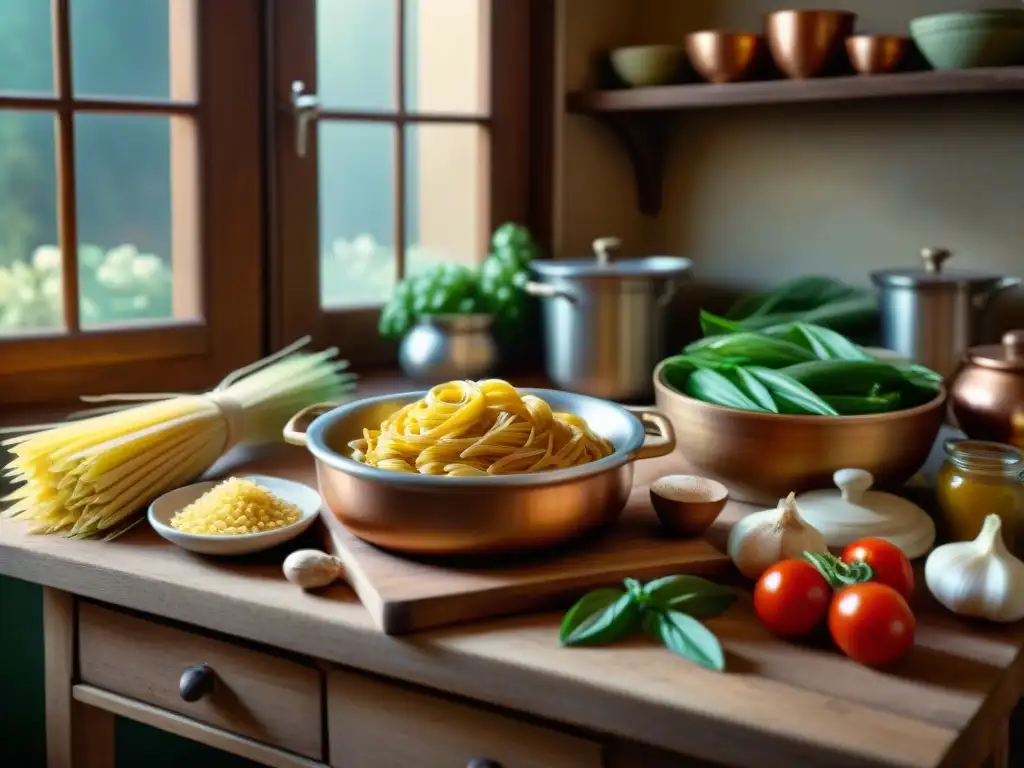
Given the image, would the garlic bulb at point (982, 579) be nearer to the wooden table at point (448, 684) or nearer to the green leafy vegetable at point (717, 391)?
the wooden table at point (448, 684)

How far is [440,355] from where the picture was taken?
6.27 ft

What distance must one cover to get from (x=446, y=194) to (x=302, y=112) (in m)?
0.39

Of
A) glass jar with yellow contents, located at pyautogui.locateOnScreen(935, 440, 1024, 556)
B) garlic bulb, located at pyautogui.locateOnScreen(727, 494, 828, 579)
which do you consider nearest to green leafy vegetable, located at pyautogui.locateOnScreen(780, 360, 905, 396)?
glass jar with yellow contents, located at pyautogui.locateOnScreen(935, 440, 1024, 556)

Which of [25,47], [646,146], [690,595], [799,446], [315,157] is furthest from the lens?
[646,146]

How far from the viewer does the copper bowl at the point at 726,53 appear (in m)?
1.97

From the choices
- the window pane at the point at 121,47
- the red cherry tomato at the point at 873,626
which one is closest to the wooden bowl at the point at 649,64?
the window pane at the point at 121,47

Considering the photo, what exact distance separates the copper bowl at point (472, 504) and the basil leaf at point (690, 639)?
0.15 metres

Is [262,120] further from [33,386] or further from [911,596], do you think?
[911,596]

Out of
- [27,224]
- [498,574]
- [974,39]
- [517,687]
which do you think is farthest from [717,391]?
[27,224]

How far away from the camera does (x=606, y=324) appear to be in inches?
74.9

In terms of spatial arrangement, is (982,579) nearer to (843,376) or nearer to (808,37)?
(843,376)

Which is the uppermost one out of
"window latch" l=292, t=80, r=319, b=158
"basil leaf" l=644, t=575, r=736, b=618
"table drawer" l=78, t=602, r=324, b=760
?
"window latch" l=292, t=80, r=319, b=158

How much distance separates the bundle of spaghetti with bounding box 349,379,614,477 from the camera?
1.15 meters

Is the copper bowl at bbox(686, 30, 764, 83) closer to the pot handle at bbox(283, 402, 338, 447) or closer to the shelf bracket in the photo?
the shelf bracket
